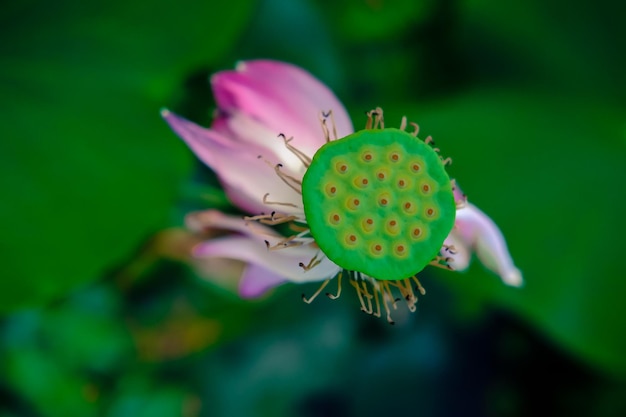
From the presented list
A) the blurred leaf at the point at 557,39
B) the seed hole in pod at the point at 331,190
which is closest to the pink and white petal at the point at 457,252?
the seed hole in pod at the point at 331,190

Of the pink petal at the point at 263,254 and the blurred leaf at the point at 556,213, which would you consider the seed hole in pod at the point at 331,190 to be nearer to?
the pink petal at the point at 263,254

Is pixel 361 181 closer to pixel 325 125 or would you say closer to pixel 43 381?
pixel 325 125

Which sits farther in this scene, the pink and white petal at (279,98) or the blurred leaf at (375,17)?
the blurred leaf at (375,17)

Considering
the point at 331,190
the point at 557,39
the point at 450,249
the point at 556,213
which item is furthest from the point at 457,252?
the point at 557,39

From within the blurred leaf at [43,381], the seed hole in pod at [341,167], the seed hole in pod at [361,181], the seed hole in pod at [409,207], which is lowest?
the blurred leaf at [43,381]

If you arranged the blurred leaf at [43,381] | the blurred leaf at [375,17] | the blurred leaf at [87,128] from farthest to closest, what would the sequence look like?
the blurred leaf at [375,17], the blurred leaf at [43,381], the blurred leaf at [87,128]

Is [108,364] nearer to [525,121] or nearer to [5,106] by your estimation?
[5,106]

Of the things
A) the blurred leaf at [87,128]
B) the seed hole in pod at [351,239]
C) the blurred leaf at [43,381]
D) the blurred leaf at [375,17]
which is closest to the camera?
the seed hole in pod at [351,239]
